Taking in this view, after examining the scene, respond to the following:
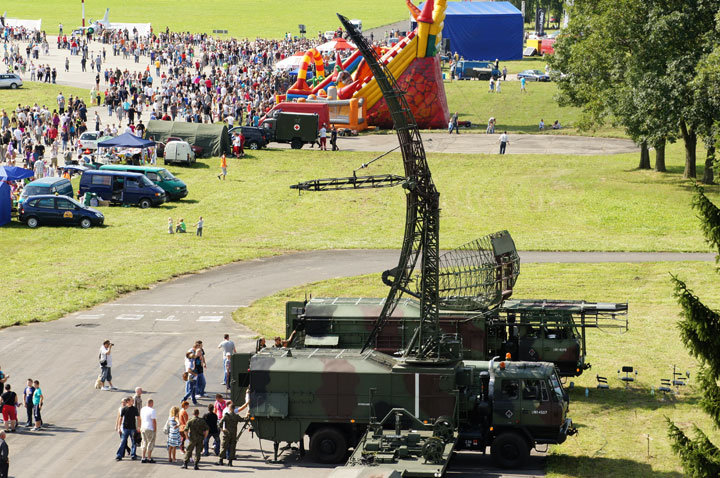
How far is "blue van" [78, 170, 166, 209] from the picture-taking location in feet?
199

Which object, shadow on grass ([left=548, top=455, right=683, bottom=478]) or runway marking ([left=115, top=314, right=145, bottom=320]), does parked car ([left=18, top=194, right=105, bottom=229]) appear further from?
shadow on grass ([left=548, top=455, right=683, bottom=478])

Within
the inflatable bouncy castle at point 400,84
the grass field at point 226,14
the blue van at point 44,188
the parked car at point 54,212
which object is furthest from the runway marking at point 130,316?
the grass field at point 226,14

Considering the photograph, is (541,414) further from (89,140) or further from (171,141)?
(89,140)

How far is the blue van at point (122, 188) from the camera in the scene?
60.6m

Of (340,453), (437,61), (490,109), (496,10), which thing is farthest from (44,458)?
(496,10)

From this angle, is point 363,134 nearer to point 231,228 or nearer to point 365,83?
point 365,83

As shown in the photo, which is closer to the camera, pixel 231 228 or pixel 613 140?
pixel 231 228

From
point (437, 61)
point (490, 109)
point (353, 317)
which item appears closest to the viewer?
point (353, 317)

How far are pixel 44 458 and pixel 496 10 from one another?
110507 mm

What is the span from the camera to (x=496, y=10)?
130 m

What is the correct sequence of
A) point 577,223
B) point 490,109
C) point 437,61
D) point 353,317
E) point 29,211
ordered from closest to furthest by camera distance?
point 353,317 < point 29,211 < point 577,223 < point 437,61 < point 490,109

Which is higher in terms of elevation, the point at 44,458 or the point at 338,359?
the point at 338,359

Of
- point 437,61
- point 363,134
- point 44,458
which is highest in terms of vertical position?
point 437,61

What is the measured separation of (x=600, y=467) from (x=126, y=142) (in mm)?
46924
